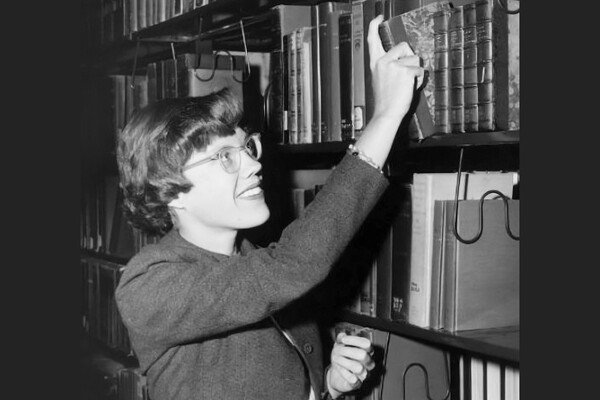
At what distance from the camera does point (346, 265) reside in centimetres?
164

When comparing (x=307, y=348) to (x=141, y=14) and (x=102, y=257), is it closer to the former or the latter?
(x=141, y=14)

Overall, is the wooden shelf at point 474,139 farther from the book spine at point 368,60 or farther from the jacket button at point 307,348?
the jacket button at point 307,348

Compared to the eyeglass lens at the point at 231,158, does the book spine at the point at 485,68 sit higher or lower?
higher

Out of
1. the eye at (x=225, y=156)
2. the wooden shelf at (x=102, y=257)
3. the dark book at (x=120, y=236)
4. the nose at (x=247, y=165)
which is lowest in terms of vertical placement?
the wooden shelf at (x=102, y=257)

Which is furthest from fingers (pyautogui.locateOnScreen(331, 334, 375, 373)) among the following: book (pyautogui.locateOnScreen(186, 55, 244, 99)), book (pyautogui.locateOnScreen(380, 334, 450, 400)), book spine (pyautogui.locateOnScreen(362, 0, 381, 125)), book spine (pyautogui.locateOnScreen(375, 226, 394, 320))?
book (pyautogui.locateOnScreen(186, 55, 244, 99))

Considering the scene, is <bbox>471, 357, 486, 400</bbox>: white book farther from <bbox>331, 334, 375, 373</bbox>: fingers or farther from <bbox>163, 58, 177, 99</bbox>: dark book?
<bbox>163, 58, 177, 99</bbox>: dark book

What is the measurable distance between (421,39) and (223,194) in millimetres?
448

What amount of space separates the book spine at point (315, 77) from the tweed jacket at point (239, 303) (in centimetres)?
40

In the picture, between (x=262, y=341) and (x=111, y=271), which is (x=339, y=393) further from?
(x=111, y=271)

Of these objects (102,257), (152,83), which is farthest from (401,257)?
(102,257)

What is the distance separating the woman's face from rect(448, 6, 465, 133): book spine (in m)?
0.38

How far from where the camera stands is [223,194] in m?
1.41

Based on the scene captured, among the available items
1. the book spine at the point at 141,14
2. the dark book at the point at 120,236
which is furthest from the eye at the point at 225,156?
the dark book at the point at 120,236

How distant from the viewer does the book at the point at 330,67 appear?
1604 mm
